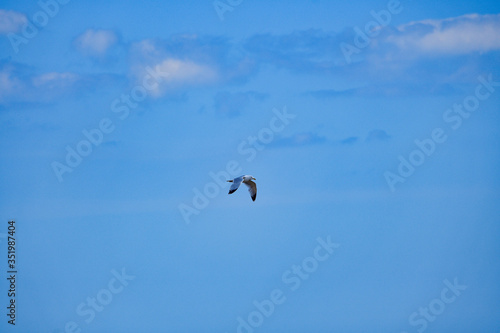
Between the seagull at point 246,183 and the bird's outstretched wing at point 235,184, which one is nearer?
the bird's outstretched wing at point 235,184

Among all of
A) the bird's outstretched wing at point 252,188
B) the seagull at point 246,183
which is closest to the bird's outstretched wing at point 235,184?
the seagull at point 246,183

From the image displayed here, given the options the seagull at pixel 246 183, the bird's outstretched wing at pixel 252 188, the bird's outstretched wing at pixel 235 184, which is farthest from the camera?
the bird's outstretched wing at pixel 252 188

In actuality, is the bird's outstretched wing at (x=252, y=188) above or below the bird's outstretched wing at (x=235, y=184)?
above

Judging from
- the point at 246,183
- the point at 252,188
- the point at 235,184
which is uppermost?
the point at 246,183

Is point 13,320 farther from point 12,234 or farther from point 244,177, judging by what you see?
point 244,177

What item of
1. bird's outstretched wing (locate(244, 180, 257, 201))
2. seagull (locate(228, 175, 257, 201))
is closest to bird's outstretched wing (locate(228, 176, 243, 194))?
seagull (locate(228, 175, 257, 201))

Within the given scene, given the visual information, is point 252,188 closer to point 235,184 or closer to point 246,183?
point 246,183

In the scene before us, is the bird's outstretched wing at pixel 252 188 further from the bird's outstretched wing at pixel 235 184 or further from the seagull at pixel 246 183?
the bird's outstretched wing at pixel 235 184

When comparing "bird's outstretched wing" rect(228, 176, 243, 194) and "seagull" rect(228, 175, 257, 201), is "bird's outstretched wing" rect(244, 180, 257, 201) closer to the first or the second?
"seagull" rect(228, 175, 257, 201)

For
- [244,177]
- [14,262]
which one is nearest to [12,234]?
[14,262]

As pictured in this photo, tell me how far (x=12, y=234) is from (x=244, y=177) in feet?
52.2

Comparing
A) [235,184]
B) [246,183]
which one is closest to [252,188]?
[246,183]

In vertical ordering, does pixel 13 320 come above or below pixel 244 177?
below

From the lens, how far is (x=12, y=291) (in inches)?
2475
